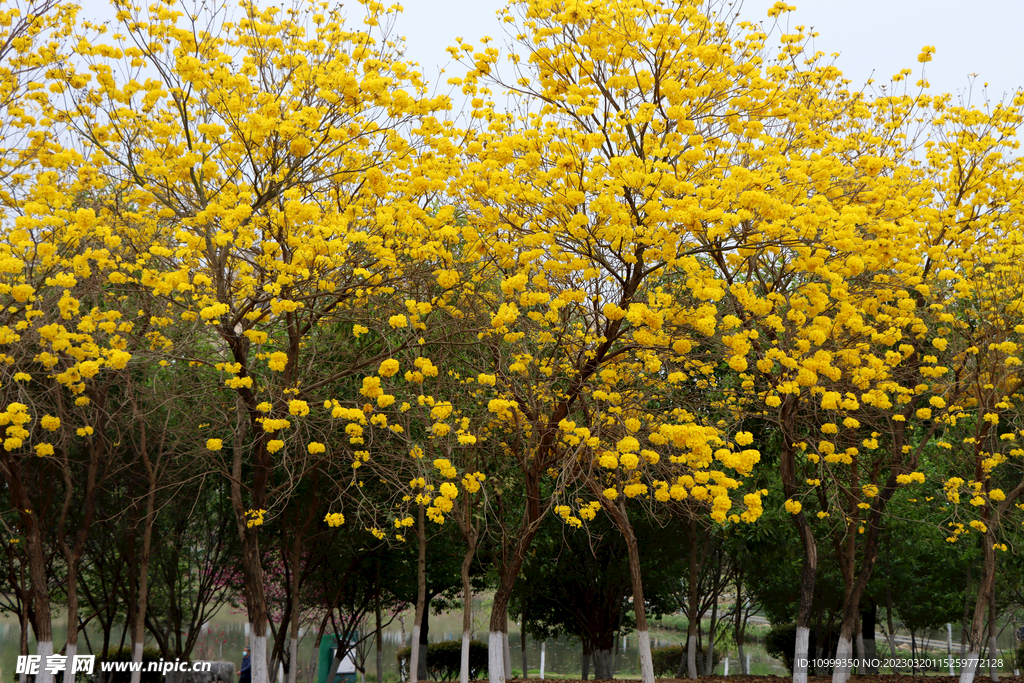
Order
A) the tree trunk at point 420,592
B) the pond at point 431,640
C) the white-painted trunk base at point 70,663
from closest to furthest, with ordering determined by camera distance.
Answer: the white-painted trunk base at point 70,663 → the tree trunk at point 420,592 → the pond at point 431,640

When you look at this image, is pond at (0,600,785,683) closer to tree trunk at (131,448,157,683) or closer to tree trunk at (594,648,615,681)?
tree trunk at (594,648,615,681)

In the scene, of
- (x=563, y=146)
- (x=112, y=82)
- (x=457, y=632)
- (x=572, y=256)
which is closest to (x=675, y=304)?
(x=572, y=256)

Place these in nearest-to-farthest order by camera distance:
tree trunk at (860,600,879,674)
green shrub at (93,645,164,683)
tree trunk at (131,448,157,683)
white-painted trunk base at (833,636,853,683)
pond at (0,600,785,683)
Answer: tree trunk at (131,448,157,683)
white-painted trunk base at (833,636,853,683)
green shrub at (93,645,164,683)
tree trunk at (860,600,879,674)
pond at (0,600,785,683)

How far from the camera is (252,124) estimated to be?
687cm

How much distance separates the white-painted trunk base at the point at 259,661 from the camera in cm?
798

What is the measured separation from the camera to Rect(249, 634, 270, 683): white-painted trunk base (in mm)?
7984

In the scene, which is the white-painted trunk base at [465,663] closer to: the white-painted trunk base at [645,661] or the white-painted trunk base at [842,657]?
the white-painted trunk base at [645,661]

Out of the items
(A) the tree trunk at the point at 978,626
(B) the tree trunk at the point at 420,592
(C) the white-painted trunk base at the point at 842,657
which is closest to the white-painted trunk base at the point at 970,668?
(A) the tree trunk at the point at 978,626

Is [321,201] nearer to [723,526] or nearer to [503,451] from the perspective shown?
[503,451]

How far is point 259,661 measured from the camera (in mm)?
8062

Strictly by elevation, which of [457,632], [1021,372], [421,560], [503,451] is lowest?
[457,632]

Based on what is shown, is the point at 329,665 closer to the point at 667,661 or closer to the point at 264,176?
the point at 667,661

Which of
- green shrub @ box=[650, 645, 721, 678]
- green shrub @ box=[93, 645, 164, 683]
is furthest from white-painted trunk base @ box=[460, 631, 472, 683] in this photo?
green shrub @ box=[650, 645, 721, 678]

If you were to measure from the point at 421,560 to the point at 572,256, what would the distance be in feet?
17.4
